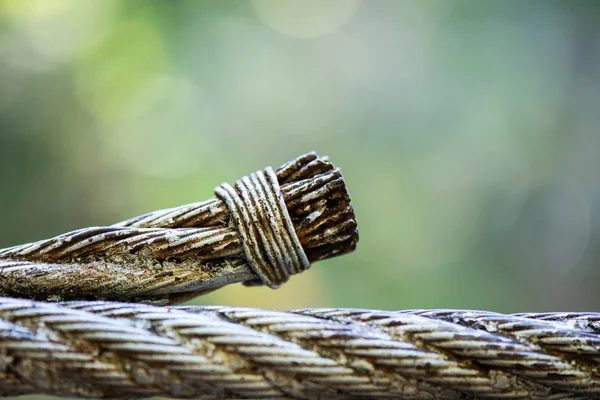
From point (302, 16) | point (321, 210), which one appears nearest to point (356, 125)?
point (302, 16)

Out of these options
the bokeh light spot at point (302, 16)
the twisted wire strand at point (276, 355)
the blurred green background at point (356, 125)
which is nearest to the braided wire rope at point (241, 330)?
the twisted wire strand at point (276, 355)

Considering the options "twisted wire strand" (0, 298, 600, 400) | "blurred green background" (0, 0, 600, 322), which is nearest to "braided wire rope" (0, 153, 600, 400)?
"twisted wire strand" (0, 298, 600, 400)

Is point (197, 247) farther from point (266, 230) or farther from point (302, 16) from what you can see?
point (302, 16)

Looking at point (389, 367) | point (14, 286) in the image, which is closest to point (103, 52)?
point (14, 286)

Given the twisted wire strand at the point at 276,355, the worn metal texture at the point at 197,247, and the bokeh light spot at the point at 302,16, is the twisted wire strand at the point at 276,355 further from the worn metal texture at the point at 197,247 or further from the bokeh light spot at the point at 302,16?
the bokeh light spot at the point at 302,16

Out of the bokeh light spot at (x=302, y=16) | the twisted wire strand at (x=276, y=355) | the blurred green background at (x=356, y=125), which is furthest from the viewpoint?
the bokeh light spot at (x=302, y=16)

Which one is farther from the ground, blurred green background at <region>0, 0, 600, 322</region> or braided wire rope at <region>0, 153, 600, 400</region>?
blurred green background at <region>0, 0, 600, 322</region>

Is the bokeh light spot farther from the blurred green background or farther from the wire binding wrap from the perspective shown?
the wire binding wrap
